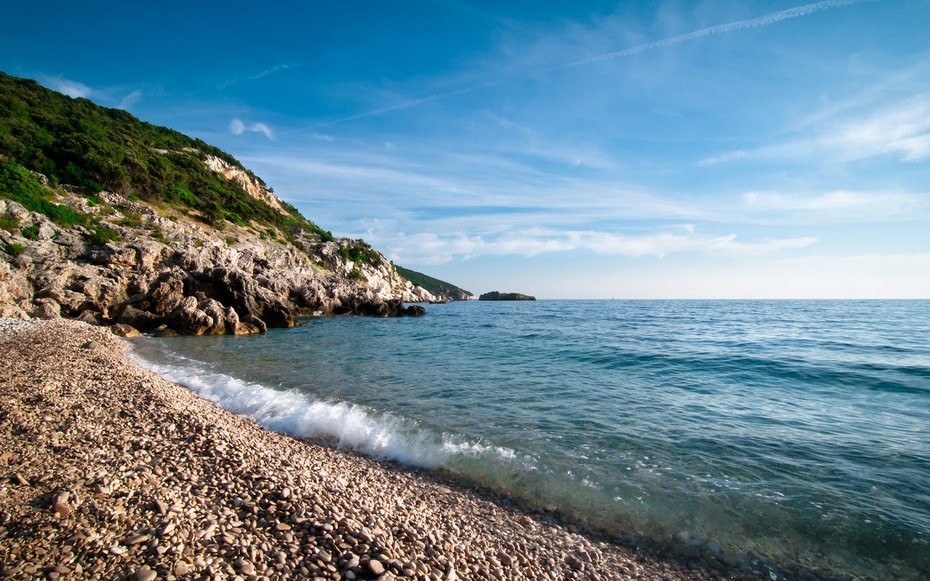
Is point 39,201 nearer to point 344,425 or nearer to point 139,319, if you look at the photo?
point 139,319

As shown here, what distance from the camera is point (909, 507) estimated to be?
6.55 m

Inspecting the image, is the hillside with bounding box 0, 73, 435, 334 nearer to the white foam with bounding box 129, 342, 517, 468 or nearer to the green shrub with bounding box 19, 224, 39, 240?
the green shrub with bounding box 19, 224, 39, 240

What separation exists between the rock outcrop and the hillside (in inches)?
3.9

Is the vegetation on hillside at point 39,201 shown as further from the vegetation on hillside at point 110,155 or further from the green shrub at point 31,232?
the green shrub at point 31,232

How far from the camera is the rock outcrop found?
26.3 meters

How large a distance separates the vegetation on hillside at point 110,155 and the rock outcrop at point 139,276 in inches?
157

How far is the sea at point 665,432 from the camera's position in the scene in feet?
19.8

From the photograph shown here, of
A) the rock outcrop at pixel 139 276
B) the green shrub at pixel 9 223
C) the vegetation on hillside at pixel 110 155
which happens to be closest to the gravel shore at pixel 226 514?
the rock outcrop at pixel 139 276

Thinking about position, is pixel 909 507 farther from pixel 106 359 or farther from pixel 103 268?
pixel 103 268

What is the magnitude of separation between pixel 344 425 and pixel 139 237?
1566 inches

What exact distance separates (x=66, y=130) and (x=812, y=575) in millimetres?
76130

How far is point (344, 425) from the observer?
A: 989cm

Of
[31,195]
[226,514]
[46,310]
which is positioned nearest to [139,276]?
[46,310]

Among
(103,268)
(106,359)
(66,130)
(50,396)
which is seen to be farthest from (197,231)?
(50,396)
